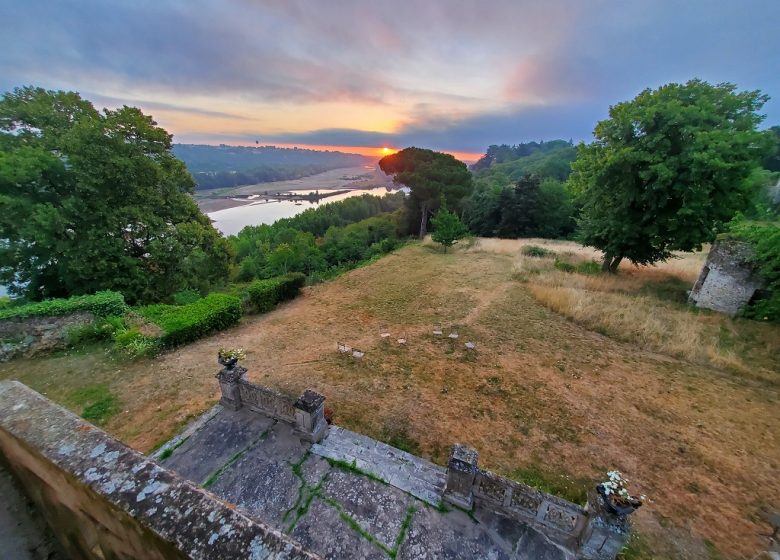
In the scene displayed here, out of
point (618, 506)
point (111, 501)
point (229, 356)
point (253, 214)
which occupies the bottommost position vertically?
point (253, 214)

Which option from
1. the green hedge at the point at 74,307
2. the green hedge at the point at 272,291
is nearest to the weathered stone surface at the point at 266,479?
the green hedge at the point at 272,291

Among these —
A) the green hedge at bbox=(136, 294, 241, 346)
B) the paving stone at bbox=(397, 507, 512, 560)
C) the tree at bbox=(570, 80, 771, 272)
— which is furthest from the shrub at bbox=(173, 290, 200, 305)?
the tree at bbox=(570, 80, 771, 272)

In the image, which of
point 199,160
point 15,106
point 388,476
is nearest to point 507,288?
point 388,476

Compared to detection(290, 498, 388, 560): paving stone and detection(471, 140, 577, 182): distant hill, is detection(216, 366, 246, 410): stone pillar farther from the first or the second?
detection(471, 140, 577, 182): distant hill

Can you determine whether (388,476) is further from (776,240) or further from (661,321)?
(776,240)

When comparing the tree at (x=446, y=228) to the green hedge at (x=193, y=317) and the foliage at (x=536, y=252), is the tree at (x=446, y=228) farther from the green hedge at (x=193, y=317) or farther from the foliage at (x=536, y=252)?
the green hedge at (x=193, y=317)

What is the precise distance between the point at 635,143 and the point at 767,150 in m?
3.81

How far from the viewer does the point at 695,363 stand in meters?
9.09

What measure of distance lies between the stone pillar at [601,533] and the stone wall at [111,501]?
4.57 m

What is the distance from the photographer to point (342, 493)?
15.9 feet

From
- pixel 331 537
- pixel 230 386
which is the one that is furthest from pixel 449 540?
pixel 230 386

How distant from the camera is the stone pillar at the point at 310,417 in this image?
221 inches

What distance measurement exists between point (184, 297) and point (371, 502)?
13.3 meters

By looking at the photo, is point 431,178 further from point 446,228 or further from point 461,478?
point 461,478
